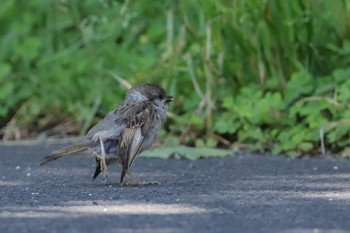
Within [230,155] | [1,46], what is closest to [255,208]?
[230,155]

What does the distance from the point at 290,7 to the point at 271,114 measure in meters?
0.97

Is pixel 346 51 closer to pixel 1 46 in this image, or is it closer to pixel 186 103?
pixel 186 103

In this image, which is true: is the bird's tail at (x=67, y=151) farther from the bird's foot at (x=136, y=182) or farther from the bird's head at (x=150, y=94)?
the bird's head at (x=150, y=94)

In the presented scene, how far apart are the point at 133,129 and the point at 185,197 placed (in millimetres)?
1042

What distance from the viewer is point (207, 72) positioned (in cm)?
977

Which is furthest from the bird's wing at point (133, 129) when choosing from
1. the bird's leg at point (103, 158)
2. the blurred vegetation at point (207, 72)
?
the blurred vegetation at point (207, 72)

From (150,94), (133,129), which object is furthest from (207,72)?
(133,129)

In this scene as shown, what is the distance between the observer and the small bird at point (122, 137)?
23.3 feet

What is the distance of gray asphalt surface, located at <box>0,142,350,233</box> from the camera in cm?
518

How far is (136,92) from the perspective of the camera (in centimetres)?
763

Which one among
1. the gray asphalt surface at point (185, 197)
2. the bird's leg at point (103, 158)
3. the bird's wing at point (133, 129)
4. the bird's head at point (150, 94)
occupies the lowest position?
the gray asphalt surface at point (185, 197)

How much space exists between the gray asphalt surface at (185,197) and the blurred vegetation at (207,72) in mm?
544

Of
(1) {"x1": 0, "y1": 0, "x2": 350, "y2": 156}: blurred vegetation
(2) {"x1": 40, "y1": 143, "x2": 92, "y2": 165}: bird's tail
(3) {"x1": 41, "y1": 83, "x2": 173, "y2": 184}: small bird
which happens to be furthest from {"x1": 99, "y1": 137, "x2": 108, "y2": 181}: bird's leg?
(1) {"x1": 0, "y1": 0, "x2": 350, "y2": 156}: blurred vegetation

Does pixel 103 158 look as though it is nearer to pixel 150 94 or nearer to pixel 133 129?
pixel 133 129
